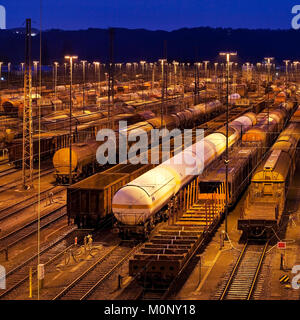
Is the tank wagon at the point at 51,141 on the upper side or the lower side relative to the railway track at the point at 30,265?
upper

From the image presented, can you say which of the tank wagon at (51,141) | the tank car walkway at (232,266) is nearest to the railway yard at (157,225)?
the tank car walkway at (232,266)

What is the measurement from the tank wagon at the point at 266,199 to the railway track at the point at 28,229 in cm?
1009

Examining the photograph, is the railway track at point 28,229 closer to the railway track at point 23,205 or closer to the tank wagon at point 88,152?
the railway track at point 23,205

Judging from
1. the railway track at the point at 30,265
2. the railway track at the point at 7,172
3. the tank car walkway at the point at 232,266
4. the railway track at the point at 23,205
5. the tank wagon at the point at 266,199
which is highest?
the tank wagon at the point at 266,199

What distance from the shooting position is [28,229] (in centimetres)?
3344

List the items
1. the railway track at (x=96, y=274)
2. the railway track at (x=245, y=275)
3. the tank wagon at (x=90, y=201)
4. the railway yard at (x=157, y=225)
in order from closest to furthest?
the railway track at (x=245, y=275)
the railway track at (x=96, y=274)
the railway yard at (x=157, y=225)
the tank wagon at (x=90, y=201)

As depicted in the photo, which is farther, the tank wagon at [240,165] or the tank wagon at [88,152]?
the tank wagon at [88,152]

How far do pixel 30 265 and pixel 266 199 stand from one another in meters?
12.6

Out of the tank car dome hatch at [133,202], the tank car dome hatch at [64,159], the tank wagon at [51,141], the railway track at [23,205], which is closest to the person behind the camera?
the tank car dome hatch at [133,202]

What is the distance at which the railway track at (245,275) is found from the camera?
910 inches

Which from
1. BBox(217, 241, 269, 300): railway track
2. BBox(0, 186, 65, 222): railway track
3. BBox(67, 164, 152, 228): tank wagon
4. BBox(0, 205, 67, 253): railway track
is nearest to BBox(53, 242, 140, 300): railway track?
BBox(67, 164, 152, 228): tank wagon

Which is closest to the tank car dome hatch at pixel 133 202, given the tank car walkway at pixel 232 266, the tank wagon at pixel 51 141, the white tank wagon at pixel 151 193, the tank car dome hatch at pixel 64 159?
the white tank wagon at pixel 151 193

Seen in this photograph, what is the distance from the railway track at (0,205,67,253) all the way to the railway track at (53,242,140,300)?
4.30 metres

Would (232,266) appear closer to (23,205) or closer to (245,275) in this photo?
(245,275)
